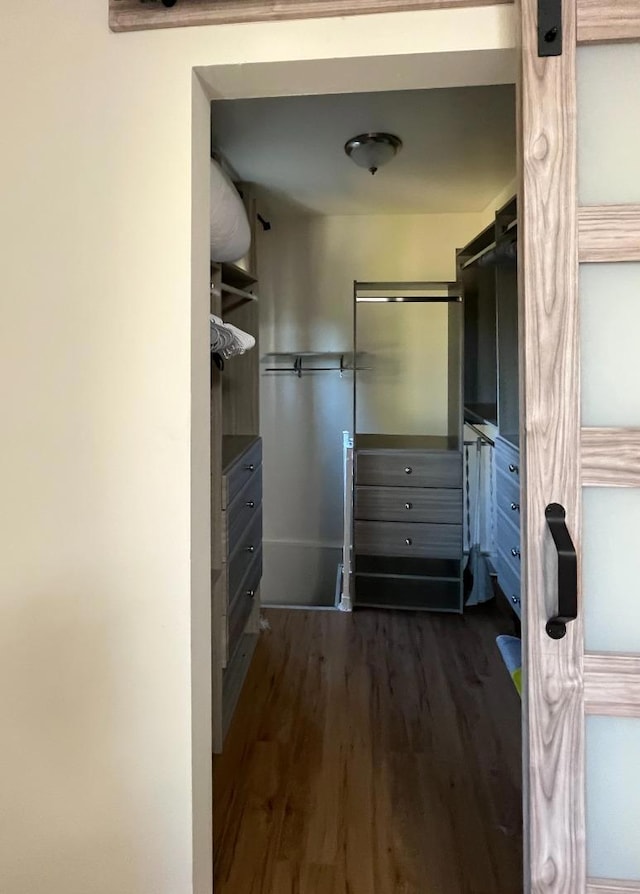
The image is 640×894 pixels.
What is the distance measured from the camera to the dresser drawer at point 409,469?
128 inches

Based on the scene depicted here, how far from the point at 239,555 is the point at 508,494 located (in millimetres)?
1164

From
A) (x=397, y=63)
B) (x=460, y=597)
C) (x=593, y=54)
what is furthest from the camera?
(x=460, y=597)

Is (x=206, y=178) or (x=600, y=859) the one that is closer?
(x=600, y=859)

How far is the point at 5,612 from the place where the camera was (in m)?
1.35

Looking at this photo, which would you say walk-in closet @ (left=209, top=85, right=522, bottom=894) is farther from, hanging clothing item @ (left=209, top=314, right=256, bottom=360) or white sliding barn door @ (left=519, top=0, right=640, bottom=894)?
white sliding barn door @ (left=519, top=0, right=640, bottom=894)

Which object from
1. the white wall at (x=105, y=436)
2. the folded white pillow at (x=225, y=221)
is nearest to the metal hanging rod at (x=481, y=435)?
the folded white pillow at (x=225, y=221)

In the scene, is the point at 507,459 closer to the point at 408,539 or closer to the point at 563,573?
the point at 408,539

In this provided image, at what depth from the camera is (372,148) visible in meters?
2.45

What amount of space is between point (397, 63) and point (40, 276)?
0.83 meters

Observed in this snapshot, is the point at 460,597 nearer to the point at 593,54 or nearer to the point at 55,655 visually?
the point at 55,655

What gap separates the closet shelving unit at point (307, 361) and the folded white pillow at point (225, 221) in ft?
5.10

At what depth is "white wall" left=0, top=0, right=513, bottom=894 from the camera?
1.25 meters

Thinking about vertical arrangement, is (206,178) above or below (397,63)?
below

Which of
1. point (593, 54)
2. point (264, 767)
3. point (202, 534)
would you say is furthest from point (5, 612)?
point (593, 54)
